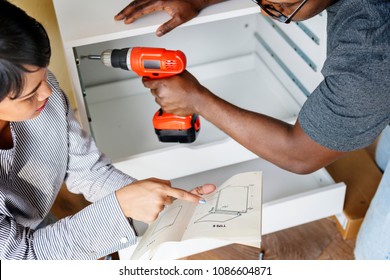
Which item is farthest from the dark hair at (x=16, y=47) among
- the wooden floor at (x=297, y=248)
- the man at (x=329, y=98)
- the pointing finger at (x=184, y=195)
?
the wooden floor at (x=297, y=248)

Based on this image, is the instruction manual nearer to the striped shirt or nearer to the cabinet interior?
the striped shirt

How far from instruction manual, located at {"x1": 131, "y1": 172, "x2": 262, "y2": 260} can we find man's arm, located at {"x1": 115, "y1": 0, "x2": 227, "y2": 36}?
39 cm

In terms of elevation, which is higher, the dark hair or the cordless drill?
the dark hair

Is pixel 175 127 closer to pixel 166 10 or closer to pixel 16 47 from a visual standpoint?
pixel 166 10

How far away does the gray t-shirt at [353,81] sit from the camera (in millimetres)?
860

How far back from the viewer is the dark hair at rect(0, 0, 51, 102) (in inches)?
27.1

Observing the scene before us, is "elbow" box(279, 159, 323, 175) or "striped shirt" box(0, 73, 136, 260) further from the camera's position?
"elbow" box(279, 159, 323, 175)

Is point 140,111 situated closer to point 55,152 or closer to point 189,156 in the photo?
point 189,156

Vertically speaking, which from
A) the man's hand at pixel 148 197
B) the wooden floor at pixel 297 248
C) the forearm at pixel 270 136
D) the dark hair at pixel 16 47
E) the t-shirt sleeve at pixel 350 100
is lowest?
the wooden floor at pixel 297 248

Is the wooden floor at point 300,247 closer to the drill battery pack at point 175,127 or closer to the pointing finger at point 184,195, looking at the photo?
the drill battery pack at point 175,127

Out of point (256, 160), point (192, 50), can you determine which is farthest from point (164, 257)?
point (192, 50)

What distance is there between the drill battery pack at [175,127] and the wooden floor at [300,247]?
0.40 meters

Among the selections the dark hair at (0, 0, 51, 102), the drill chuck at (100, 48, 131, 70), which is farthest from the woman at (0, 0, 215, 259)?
the drill chuck at (100, 48, 131, 70)

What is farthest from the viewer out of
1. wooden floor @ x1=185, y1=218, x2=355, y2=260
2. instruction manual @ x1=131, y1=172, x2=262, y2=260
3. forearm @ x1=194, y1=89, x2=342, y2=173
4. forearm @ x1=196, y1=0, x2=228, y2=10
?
wooden floor @ x1=185, y1=218, x2=355, y2=260
